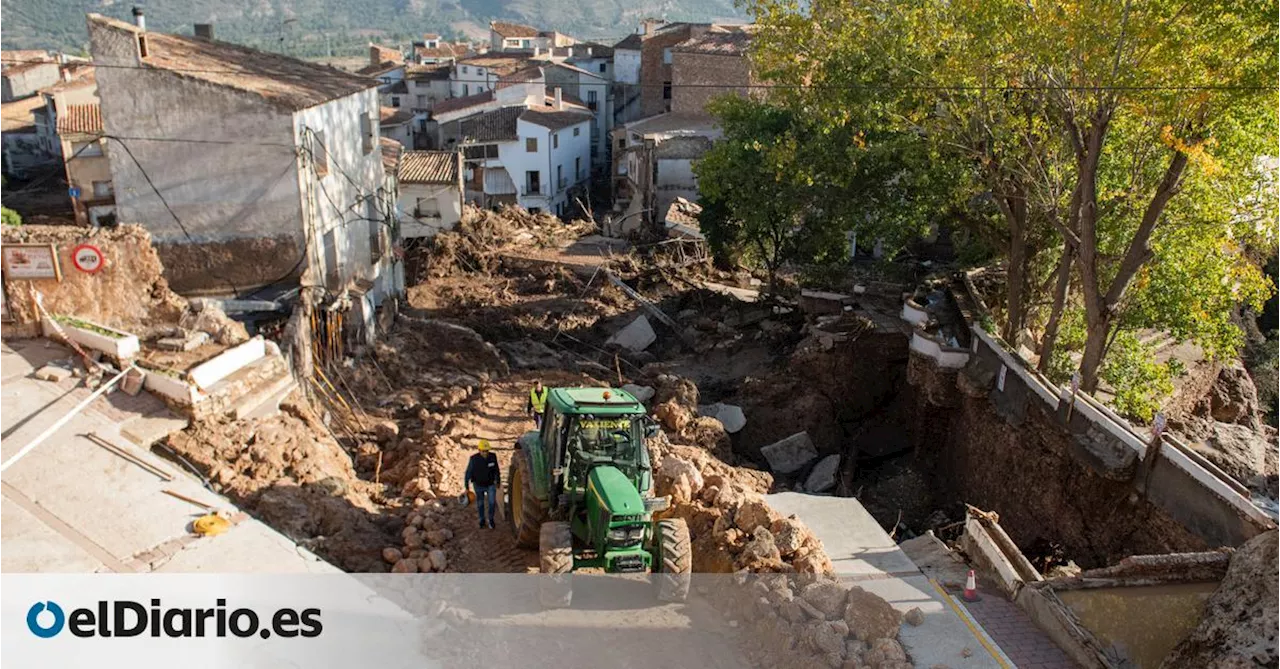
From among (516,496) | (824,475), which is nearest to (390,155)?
(824,475)

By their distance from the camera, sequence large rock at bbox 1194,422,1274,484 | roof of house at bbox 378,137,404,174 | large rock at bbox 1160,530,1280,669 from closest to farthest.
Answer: large rock at bbox 1160,530,1280,669 < large rock at bbox 1194,422,1274,484 < roof of house at bbox 378,137,404,174

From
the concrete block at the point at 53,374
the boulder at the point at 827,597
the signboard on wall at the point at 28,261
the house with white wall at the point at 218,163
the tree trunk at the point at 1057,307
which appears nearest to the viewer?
the boulder at the point at 827,597

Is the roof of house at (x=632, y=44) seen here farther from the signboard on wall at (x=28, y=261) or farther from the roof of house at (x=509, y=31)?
the signboard on wall at (x=28, y=261)

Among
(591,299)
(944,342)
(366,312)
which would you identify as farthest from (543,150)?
(944,342)

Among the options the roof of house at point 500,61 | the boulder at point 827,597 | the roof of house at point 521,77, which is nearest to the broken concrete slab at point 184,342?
the boulder at point 827,597

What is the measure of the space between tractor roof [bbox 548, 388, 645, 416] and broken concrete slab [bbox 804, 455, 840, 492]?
726cm

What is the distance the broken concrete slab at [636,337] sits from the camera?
85.1ft

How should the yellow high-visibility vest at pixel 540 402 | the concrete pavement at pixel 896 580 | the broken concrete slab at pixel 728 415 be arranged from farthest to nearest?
the broken concrete slab at pixel 728 415 → the yellow high-visibility vest at pixel 540 402 → the concrete pavement at pixel 896 580

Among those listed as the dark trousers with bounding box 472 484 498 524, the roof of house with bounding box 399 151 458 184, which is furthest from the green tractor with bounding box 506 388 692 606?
the roof of house with bounding box 399 151 458 184

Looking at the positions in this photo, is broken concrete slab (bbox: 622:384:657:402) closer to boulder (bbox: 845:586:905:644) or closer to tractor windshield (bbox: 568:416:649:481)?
tractor windshield (bbox: 568:416:649:481)

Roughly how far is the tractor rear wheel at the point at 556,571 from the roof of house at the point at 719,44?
38.7 meters

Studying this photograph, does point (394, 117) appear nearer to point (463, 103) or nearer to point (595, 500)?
point (463, 103)

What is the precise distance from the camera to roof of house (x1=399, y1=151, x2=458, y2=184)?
121 feet

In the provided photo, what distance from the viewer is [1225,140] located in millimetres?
13898
